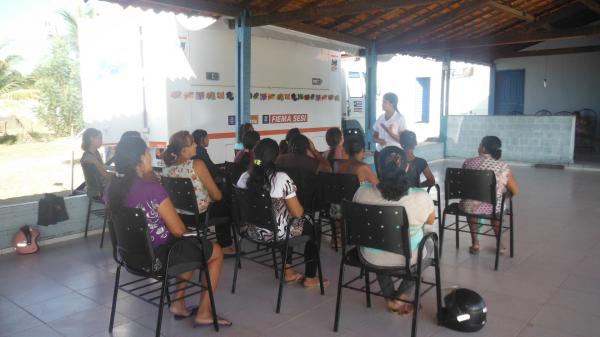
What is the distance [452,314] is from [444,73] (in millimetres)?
9336

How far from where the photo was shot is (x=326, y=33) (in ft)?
24.5

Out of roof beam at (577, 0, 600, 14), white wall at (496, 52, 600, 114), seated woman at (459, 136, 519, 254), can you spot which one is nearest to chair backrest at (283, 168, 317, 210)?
seated woman at (459, 136, 519, 254)

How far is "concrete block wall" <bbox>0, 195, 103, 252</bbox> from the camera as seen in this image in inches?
171

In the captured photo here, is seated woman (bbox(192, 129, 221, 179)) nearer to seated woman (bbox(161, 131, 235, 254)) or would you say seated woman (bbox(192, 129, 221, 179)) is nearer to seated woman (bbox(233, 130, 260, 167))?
seated woman (bbox(233, 130, 260, 167))

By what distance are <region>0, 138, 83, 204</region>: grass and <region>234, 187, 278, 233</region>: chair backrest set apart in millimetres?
3959

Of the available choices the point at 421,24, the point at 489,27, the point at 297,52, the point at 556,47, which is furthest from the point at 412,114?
the point at 297,52

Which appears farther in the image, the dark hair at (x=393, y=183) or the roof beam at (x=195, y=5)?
the roof beam at (x=195, y=5)

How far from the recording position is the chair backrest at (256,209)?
121 inches

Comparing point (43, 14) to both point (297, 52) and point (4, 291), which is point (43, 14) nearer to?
point (297, 52)

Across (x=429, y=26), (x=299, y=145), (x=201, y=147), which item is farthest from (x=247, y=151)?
(x=429, y=26)

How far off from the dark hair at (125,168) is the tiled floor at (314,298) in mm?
854

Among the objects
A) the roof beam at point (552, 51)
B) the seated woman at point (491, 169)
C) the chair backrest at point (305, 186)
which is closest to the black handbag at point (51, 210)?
the chair backrest at point (305, 186)

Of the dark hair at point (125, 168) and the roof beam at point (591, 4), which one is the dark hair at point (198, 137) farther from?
the roof beam at point (591, 4)

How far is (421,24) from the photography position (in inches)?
331
